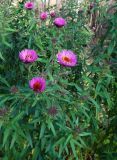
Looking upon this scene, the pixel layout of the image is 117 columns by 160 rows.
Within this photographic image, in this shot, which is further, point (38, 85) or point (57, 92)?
point (57, 92)

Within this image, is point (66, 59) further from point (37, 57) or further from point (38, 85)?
point (38, 85)

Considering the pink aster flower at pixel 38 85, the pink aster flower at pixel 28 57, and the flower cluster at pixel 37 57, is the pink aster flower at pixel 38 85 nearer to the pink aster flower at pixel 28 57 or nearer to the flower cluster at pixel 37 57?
the flower cluster at pixel 37 57

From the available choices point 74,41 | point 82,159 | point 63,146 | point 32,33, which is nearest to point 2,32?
point 32,33

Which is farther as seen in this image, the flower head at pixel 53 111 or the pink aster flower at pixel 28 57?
the pink aster flower at pixel 28 57

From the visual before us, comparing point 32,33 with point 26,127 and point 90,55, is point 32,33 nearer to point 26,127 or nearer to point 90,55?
point 90,55

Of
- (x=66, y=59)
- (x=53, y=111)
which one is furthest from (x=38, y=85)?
(x=66, y=59)

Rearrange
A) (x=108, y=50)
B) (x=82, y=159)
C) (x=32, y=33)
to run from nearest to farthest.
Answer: (x=108, y=50), (x=32, y=33), (x=82, y=159)

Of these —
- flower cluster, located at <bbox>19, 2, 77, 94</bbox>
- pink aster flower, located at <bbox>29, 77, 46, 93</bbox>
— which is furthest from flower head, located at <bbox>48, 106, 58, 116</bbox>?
pink aster flower, located at <bbox>29, 77, 46, 93</bbox>

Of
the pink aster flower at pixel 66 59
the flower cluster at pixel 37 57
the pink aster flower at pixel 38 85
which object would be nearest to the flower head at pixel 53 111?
the flower cluster at pixel 37 57
